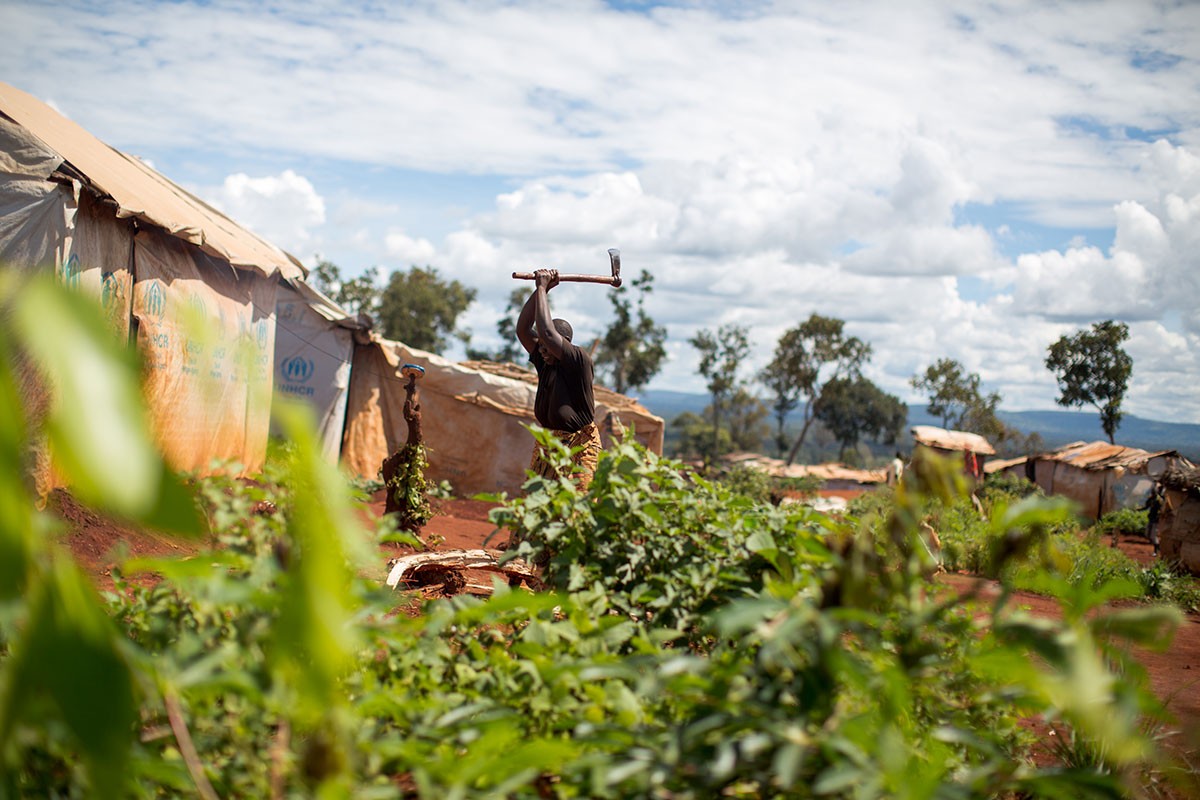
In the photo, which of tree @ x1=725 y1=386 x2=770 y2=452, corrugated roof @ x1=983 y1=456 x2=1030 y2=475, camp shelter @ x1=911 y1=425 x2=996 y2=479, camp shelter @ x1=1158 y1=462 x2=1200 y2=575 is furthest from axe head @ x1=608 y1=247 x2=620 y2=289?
tree @ x1=725 y1=386 x2=770 y2=452

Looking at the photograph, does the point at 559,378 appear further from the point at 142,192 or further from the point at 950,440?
the point at 950,440

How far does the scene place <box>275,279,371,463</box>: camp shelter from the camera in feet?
38.7

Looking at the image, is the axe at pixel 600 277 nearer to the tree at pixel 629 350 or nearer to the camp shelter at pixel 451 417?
the camp shelter at pixel 451 417

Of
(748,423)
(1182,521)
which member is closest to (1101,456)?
(1182,521)

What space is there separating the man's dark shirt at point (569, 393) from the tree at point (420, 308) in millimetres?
28702

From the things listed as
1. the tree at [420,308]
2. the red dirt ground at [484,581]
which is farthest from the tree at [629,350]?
the red dirt ground at [484,581]

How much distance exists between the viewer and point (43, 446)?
6336 millimetres

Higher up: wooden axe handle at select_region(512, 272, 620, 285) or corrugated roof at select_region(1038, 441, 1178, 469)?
wooden axe handle at select_region(512, 272, 620, 285)

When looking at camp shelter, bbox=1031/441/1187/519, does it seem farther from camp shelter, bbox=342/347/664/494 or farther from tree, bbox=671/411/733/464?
tree, bbox=671/411/733/464

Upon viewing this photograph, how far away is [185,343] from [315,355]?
4.34m

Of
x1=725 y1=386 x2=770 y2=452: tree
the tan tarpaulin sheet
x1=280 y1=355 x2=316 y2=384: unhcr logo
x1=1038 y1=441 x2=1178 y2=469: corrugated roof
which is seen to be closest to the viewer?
the tan tarpaulin sheet

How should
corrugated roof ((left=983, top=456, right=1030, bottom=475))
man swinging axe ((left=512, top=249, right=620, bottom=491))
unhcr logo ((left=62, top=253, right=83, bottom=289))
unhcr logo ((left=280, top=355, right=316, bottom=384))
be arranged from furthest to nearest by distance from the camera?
corrugated roof ((left=983, top=456, right=1030, bottom=475)) < unhcr logo ((left=280, top=355, right=316, bottom=384)) < unhcr logo ((left=62, top=253, right=83, bottom=289)) < man swinging axe ((left=512, top=249, right=620, bottom=491))

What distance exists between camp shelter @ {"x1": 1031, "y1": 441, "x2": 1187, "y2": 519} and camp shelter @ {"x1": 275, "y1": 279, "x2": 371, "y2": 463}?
15128 millimetres

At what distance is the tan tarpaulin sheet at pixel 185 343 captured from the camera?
26.1 feet
